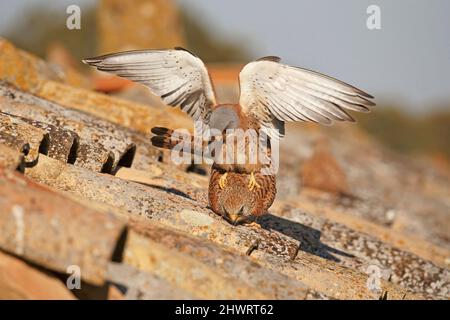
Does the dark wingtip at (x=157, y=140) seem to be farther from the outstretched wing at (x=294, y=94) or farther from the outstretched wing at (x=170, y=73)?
the outstretched wing at (x=294, y=94)

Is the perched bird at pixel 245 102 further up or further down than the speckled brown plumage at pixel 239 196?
further up

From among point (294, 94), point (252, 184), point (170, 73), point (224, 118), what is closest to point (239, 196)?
point (252, 184)

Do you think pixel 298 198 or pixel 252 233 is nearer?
pixel 252 233

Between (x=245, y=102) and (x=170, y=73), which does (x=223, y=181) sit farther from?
(x=170, y=73)

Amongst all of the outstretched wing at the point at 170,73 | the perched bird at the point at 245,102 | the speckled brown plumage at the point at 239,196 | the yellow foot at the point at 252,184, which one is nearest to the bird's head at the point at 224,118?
the perched bird at the point at 245,102

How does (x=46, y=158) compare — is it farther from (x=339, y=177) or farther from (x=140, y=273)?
(x=339, y=177)

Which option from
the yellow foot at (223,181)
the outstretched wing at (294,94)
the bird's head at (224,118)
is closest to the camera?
the outstretched wing at (294,94)

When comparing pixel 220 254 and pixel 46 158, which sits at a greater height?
pixel 46 158

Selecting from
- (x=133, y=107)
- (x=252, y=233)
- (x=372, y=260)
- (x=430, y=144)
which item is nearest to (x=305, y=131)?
(x=133, y=107)
